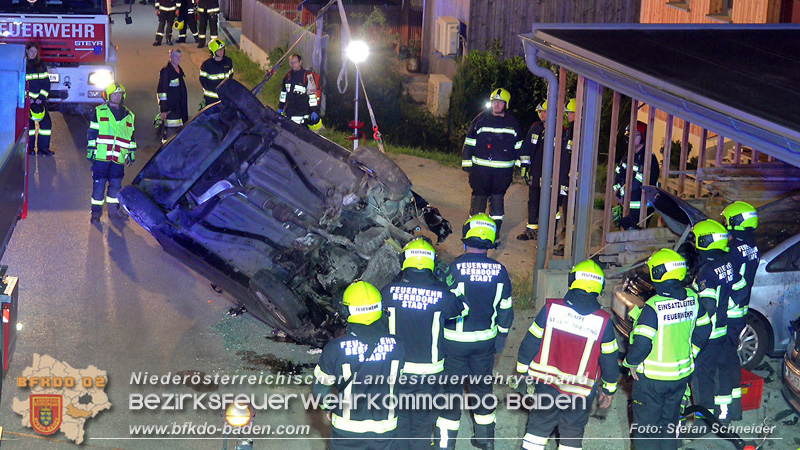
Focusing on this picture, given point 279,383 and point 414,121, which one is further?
point 414,121

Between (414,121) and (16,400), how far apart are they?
1162 cm

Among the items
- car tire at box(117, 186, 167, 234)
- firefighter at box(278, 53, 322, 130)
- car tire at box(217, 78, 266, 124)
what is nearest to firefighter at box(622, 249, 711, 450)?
car tire at box(217, 78, 266, 124)

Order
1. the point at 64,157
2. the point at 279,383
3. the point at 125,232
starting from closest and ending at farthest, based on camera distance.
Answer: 1. the point at 279,383
2. the point at 125,232
3. the point at 64,157

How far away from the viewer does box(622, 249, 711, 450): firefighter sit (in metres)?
6.20

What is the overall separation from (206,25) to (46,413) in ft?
55.3

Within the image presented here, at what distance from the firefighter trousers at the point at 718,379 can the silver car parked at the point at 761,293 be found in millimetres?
903

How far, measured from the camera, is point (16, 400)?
7.20 meters

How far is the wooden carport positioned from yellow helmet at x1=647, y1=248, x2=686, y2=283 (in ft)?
2.91

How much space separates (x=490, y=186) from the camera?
10.7 metres

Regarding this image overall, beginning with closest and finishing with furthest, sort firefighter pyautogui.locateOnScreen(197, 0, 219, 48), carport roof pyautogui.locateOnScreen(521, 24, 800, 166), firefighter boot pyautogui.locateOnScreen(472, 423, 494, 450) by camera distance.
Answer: carport roof pyautogui.locateOnScreen(521, 24, 800, 166), firefighter boot pyautogui.locateOnScreen(472, 423, 494, 450), firefighter pyautogui.locateOnScreen(197, 0, 219, 48)

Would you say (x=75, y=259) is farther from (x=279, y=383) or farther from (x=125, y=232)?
(x=279, y=383)

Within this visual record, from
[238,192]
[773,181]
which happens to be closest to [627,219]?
[773,181]

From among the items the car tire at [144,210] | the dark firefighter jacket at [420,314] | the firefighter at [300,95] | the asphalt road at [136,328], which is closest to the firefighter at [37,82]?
the asphalt road at [136,328]

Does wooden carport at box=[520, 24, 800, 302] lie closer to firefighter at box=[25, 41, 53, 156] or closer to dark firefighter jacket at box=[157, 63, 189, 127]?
dark firefighter jacket at box=[157, 63, 189, 127]
